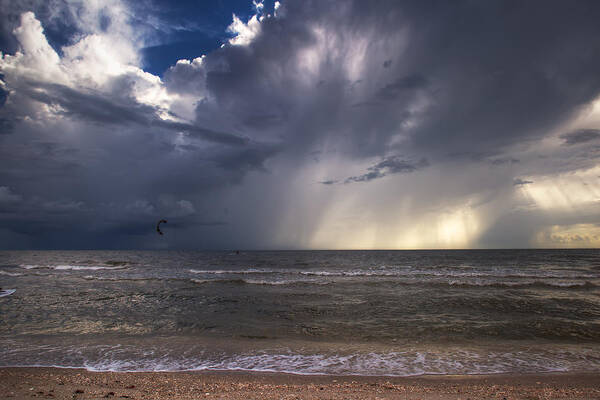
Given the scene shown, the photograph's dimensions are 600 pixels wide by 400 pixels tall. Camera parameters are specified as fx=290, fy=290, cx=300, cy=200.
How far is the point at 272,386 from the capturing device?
23.0 ft

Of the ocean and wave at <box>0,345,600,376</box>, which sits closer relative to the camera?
wave at <box>0,345,600,376</box>

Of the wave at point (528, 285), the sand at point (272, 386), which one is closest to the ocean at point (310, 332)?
the sand at point (272, 386)

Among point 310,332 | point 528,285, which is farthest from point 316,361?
point 528,285

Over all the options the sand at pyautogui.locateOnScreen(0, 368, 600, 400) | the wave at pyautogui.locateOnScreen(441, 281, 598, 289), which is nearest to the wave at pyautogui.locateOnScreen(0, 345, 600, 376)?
the sand at pyautogui.locateOnScreen(0, 368, 600, 400)

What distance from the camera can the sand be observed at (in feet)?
20.7

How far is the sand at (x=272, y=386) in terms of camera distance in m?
6.32

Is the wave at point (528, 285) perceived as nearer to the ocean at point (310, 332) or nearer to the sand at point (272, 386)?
the ocean at point (310, 332)

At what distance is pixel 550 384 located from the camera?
24.0 feet

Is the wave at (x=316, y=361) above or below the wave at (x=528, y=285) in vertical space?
below

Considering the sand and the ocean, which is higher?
the sand

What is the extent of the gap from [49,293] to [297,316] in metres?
19.9

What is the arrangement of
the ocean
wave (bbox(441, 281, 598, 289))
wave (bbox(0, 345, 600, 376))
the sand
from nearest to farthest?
the sand → wave (bbox(0, 345, 600, 376)) → the ocean → wave (bbox(441, 281, 598, 289))

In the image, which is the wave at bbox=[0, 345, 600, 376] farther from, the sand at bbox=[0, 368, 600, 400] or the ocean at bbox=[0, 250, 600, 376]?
the sand at bbox=[0, 368, 600, 400]

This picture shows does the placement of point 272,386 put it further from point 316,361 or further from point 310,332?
point 310,332
